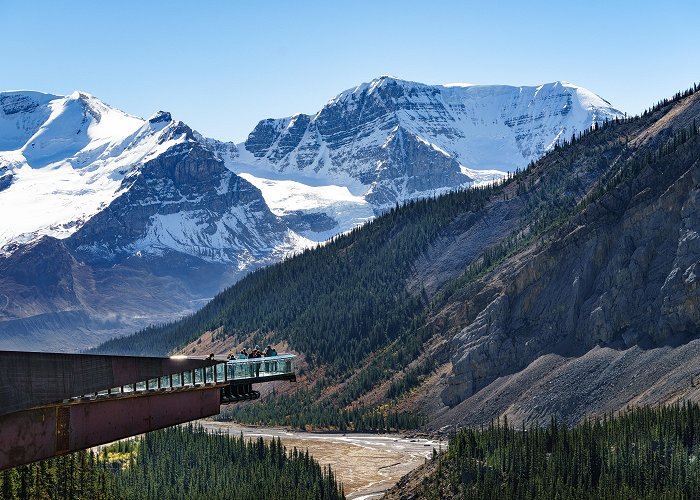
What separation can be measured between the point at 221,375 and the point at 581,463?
298ft

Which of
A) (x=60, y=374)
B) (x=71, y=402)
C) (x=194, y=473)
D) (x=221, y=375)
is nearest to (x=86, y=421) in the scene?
(x=71, y=402)

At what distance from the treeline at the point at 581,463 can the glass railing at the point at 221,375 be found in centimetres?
7485

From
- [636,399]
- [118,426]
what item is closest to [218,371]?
[118,426]

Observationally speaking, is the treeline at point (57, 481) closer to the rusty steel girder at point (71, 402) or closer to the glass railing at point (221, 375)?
the glass railing at point (221, 375)

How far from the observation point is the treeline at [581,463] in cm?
12138

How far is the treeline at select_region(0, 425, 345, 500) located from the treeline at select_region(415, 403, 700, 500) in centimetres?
2508

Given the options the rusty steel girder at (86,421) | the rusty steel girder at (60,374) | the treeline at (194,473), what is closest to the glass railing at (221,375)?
the rusty steel girder at (86,421)

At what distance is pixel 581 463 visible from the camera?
130 m

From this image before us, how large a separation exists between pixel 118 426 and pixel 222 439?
161056mm

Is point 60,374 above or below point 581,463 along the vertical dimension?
above

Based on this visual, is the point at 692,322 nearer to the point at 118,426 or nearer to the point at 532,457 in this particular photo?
the point at 532,457

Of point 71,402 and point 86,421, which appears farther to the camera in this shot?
point 86,421

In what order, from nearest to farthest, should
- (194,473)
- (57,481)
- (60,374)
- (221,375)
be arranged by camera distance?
(60,374) < (221,375) < (57,481) < (194,473)

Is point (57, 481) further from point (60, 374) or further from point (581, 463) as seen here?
point (60, 374)
